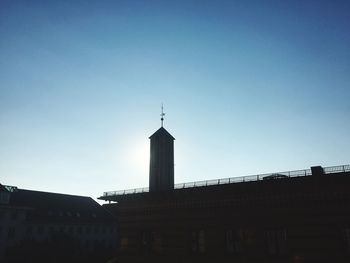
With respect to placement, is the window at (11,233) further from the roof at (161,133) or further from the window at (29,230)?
the roof at (161,133)

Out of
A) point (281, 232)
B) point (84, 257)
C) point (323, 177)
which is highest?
point (323, 177)

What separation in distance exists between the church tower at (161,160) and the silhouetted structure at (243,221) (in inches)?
268

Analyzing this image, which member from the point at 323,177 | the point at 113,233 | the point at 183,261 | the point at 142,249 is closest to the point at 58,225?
the point at 113,233

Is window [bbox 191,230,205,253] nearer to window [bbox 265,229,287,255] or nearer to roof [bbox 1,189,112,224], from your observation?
window [bbox 265,229,287,255]

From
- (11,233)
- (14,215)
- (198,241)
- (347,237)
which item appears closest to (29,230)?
(11,233)

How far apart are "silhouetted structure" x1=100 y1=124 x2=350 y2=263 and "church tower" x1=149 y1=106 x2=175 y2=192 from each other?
6.81 m

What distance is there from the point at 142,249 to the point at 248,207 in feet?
27.0

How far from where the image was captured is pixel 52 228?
2025 inches

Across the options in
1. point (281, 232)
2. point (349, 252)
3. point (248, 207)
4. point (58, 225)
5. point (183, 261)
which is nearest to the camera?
point (349, 252)

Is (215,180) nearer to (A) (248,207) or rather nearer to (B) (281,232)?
(A) (248,207)

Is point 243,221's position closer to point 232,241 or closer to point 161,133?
point 232,241

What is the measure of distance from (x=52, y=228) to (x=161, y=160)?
33973 millimetres

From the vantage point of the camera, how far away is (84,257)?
1622 inches

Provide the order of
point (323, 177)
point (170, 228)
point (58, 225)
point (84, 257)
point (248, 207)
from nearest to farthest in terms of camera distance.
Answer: point (323, 177)
point (248, 207)
point (170, 228)
point (84, 257)
point (58, 225)
